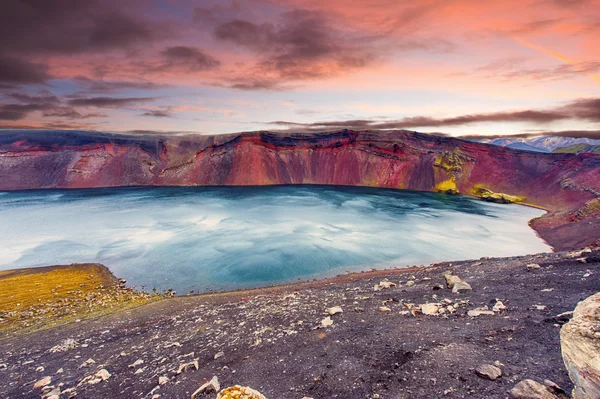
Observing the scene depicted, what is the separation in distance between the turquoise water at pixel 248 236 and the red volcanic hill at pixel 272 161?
23.0m

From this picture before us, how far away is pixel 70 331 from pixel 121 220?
129 ft

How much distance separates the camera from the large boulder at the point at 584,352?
298 cm

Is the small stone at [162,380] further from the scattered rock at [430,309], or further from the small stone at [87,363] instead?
the scattered rock at [430,309]

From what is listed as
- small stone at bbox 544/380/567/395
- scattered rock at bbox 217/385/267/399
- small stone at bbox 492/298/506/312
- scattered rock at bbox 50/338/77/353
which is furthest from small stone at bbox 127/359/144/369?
small stone at bbox 492/298/506/312

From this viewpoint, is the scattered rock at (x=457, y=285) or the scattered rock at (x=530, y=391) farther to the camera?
the scattered rock at (x=457, y=285)

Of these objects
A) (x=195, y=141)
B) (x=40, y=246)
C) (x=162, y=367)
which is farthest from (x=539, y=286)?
(x=195, y=141)

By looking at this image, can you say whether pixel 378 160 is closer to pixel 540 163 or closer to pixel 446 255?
pixel 540 163

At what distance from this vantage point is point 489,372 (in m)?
5.07

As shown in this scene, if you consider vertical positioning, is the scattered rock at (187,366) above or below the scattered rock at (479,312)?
below

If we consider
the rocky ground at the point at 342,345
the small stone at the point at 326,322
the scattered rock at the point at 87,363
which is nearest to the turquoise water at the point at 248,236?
the rocky ground at the point at 342,345

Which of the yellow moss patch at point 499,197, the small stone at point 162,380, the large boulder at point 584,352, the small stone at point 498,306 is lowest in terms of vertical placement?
the yellow moss patch at point 499,197

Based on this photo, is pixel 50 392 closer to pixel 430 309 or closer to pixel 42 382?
pixel 42 382

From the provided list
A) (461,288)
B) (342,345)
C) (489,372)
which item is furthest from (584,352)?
(461,288)

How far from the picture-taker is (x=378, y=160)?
97.8 metres
